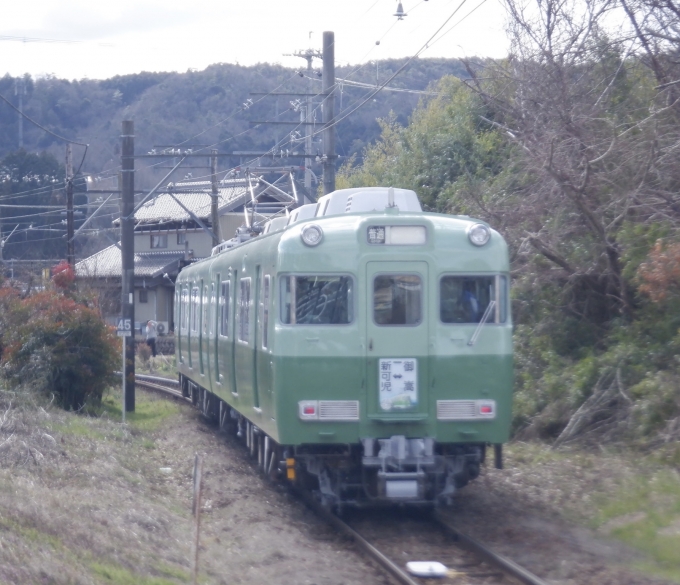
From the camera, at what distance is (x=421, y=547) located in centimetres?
885

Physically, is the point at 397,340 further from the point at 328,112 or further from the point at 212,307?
the point at 328,112

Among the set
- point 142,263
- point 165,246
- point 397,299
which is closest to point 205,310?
point 397,299

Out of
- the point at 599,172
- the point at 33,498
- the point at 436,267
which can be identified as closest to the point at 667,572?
the point at 436,267

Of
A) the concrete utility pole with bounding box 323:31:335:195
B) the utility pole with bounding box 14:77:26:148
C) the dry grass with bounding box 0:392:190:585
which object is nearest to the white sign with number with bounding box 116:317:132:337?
the dry grass with bounding box 0:392:190:585

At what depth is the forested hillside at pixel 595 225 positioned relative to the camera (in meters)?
12.1

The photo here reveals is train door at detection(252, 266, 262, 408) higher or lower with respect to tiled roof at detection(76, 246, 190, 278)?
lower

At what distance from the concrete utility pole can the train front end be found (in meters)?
9.01

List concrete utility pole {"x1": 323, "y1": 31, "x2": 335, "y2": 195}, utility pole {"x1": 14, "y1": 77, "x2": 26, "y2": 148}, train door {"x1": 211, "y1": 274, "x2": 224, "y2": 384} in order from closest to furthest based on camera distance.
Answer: train door {"x1": 211, "y1": 274, "x2": 224, "y2": 384} → concrete utility pole {"x1": 323, "y1": 31, "x2": 335, "y2": 195} → utility pole {"x1": 14, "y1": 77, "x2": 26, "y2": 148}

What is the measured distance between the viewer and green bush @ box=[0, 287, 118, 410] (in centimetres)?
1894

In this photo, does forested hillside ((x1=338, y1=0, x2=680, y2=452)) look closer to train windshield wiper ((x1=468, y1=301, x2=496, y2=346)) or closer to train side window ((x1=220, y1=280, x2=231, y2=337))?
train windshield wiper ((x1=468, y1=301, x2=496, y2=346))

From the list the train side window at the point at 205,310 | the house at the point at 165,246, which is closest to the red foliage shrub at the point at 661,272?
the train side window at the point at 205,310

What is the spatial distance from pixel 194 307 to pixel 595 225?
7977 millimetres

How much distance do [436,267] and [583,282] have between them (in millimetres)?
5500

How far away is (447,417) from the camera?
9375mm
